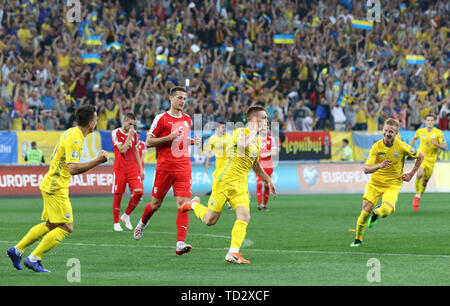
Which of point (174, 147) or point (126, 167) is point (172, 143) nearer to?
point (174, 147)

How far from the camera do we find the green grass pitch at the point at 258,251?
33.3 ft

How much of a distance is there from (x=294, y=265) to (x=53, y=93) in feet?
67.3

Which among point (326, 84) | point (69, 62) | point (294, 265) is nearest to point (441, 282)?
point (294, 265)

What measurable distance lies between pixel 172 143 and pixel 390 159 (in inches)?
157

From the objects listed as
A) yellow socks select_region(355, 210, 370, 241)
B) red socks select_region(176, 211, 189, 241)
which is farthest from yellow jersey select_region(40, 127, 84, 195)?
yellow socks select_region(355, 210, 370, 241)

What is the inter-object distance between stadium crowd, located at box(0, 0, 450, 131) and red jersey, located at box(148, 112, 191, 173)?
16.2m

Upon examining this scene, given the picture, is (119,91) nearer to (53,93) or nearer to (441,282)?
(53,93)

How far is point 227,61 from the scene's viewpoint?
35750 mm

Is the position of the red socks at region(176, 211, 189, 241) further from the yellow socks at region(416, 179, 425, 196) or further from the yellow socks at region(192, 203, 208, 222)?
the yellow socks at region(416, 179, 425, 196)

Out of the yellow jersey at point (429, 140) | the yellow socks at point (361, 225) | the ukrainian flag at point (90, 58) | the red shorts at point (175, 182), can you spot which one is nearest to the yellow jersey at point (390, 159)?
the yellow socks at point (361, 225)

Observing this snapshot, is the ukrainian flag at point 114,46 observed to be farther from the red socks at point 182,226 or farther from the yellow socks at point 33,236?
the yellow socks at point 33,236

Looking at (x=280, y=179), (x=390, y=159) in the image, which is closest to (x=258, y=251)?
(x=390, y=159)

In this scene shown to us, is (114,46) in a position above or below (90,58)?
above

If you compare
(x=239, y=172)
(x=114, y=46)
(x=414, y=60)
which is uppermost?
(x=114, y=46)
